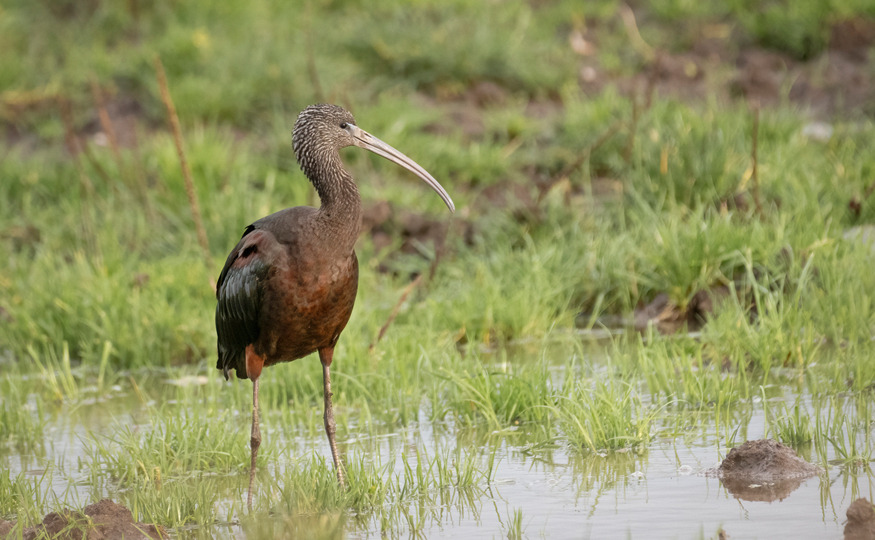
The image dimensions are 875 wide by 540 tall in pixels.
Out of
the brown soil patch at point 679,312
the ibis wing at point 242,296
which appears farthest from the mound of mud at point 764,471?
the brown soil patch at point 679,312

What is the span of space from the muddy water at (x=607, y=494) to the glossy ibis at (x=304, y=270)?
0.45m

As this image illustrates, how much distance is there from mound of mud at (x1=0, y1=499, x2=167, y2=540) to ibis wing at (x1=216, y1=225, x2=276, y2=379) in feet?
3.48

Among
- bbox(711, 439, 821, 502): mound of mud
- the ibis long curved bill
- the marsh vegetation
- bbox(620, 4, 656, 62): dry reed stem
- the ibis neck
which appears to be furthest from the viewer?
→ bbox(620, 4, 656, 62): dry reed stem

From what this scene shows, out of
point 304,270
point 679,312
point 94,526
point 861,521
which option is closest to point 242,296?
point 304,270

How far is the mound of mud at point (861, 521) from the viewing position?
334 centimetres

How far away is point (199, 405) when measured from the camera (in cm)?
547

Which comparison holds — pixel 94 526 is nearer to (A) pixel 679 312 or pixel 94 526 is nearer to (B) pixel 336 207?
(B) pixel 336 207

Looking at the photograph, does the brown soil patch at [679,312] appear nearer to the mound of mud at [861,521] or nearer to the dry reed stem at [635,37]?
the mound of mud at [861,521]

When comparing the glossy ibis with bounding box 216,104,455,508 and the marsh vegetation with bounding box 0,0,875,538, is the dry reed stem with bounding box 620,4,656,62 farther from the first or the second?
the glossy ibis with bounding box 216,104,455,508

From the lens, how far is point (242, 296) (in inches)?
184

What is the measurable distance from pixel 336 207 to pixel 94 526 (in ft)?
5.28

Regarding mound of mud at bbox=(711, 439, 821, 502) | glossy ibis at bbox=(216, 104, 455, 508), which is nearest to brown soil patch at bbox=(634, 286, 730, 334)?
mound of mud at bbox=(711, 439, 821, 502)

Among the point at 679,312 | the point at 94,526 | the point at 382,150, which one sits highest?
the point at 382,150

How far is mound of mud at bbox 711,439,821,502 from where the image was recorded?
157 inches
